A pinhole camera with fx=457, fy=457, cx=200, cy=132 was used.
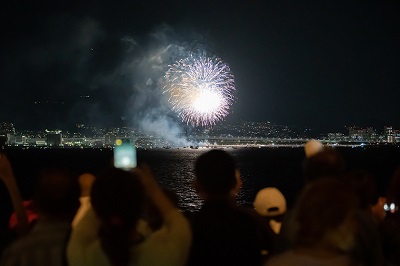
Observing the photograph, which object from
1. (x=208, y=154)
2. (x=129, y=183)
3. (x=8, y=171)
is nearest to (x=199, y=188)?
(x=208, y=154)

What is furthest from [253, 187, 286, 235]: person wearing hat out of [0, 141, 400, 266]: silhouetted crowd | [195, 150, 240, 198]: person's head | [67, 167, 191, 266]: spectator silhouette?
[67, 167, 191, 266]: spectator silhouette

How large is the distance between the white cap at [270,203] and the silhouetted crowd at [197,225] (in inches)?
30.0

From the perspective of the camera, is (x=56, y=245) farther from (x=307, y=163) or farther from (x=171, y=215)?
(x=307, y=163)

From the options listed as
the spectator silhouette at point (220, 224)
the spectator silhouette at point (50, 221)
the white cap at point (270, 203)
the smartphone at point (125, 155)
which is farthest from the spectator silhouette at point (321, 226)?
the smartphone at point (125, 155)

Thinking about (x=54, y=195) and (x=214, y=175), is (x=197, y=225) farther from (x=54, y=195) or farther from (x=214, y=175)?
(x=54, y=195)

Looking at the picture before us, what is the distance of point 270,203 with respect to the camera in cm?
432

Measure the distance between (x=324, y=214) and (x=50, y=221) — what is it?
63.6 inches

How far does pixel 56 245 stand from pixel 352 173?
92.3 inches

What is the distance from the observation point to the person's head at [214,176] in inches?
122

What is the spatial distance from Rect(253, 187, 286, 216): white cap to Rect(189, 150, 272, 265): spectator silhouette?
3.89 ft

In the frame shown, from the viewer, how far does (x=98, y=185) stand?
263cm

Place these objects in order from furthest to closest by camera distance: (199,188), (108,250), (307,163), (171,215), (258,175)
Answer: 1. (258,175)
2. (307,163)
3. (199,188)
4. (171,215)
5. (108,250)

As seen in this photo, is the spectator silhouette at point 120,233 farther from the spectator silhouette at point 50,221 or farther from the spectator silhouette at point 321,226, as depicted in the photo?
the spectator silhouette at point 321,226

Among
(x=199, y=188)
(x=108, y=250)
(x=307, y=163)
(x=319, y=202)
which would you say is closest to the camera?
(x=319, y=202)
